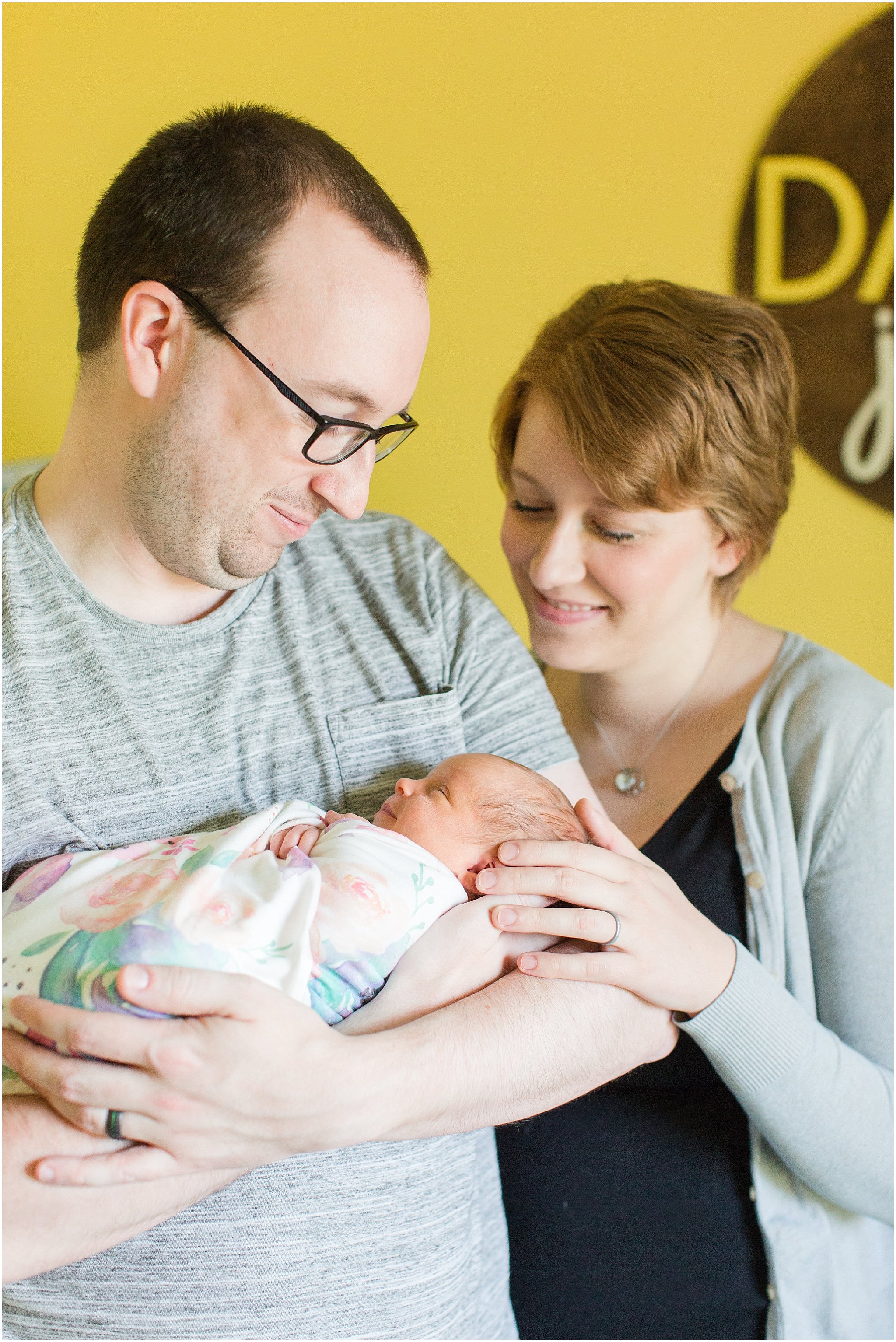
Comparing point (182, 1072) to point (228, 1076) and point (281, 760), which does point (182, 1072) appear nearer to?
point (228, 1076)

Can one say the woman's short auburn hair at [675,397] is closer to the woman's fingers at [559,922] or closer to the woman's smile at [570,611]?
the woman's smile at [570,611]

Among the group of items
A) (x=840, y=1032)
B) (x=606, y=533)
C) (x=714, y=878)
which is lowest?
(x=840, y=1032)

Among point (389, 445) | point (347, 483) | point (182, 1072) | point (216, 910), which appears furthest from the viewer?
point (389, 445)

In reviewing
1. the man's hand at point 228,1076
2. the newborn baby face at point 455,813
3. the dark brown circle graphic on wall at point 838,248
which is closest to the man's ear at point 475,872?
the newborn baby face at point 455,813

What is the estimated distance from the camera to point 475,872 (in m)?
1.38

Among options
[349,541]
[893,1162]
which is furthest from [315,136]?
[893,1162]

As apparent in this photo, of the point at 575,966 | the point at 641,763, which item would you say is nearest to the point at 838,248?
→ the point at 641,763

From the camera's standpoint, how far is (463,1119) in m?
1.20

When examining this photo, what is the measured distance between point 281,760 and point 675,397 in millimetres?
935

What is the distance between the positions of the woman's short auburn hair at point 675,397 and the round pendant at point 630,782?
475mm

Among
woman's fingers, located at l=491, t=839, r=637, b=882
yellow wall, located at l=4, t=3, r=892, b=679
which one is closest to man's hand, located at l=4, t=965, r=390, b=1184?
woman's fingers, located at l=491, t=839, r=637, b=882

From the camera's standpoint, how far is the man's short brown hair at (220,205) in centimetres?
133

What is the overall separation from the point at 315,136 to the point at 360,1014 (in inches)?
46.0

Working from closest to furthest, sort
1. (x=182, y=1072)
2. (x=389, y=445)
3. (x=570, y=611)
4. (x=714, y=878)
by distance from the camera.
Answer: (x=182, y=1072)
(x=389, y=445)
(x=714, y=878)
(x=570, y=611)
